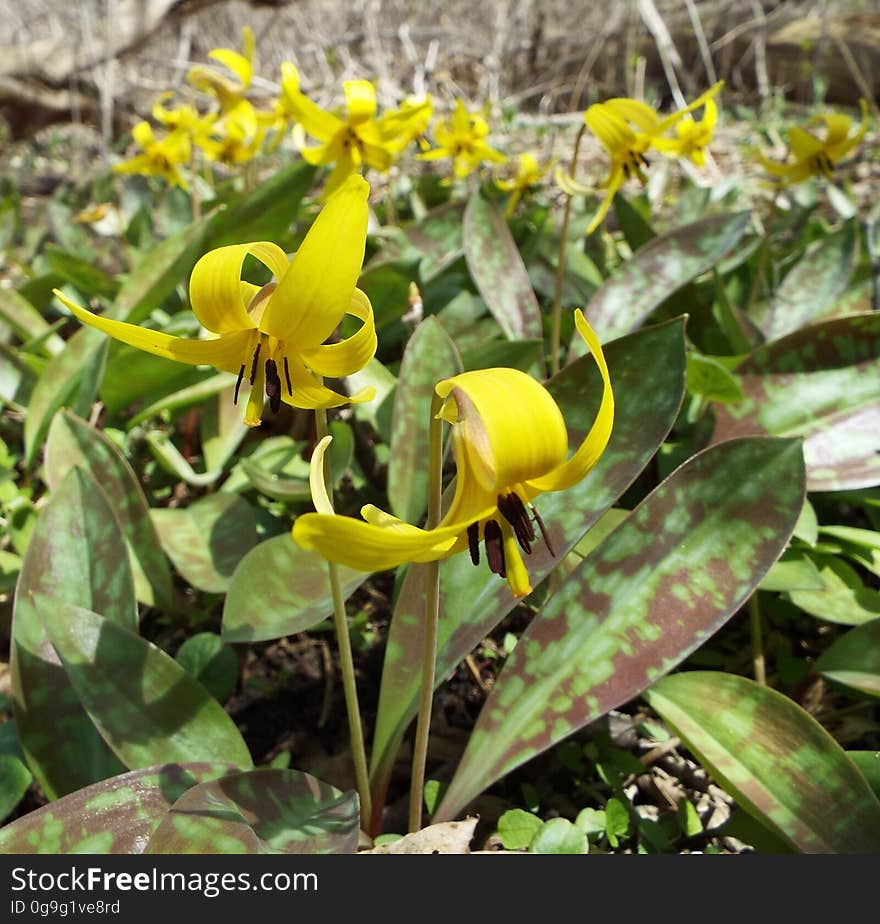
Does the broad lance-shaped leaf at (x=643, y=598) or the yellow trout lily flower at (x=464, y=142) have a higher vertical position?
the yellow trout lily flower at (x=464, y=142)

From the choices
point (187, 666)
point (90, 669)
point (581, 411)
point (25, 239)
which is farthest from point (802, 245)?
point (25, 239)

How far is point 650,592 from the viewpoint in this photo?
3.89 feet

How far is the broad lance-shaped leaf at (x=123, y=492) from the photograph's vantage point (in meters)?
1.60

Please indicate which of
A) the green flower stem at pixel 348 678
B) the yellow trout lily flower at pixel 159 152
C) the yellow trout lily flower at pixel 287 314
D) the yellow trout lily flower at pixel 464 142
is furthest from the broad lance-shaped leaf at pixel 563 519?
the yellow trout lily flower at pixel 159 152

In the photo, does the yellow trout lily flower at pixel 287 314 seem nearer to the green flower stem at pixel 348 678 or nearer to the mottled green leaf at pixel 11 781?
the green flower stem at pixel 348 678

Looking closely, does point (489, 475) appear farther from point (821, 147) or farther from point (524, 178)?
point (524, 178)

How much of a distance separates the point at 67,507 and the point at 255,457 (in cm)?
58

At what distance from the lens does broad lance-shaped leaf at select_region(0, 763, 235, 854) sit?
39.3 inches

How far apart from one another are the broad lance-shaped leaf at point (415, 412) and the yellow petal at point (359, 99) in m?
0.71

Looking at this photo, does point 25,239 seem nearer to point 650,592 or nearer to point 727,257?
point 727,257

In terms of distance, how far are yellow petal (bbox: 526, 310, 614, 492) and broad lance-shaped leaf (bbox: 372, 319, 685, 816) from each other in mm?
407

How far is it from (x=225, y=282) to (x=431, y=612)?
43 centimetres

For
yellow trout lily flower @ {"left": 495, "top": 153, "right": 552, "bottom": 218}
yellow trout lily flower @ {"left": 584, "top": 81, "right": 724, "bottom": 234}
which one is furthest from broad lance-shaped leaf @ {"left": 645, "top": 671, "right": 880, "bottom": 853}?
yellow trout lily flower @ {"left": 495, "top": 153, "right": 552, "bottom": 218}

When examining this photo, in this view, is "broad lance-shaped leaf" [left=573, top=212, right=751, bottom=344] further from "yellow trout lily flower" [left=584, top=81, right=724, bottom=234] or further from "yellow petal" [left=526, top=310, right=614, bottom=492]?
"yellow petal" [left=526, top=310, right=614, bottom=492]
